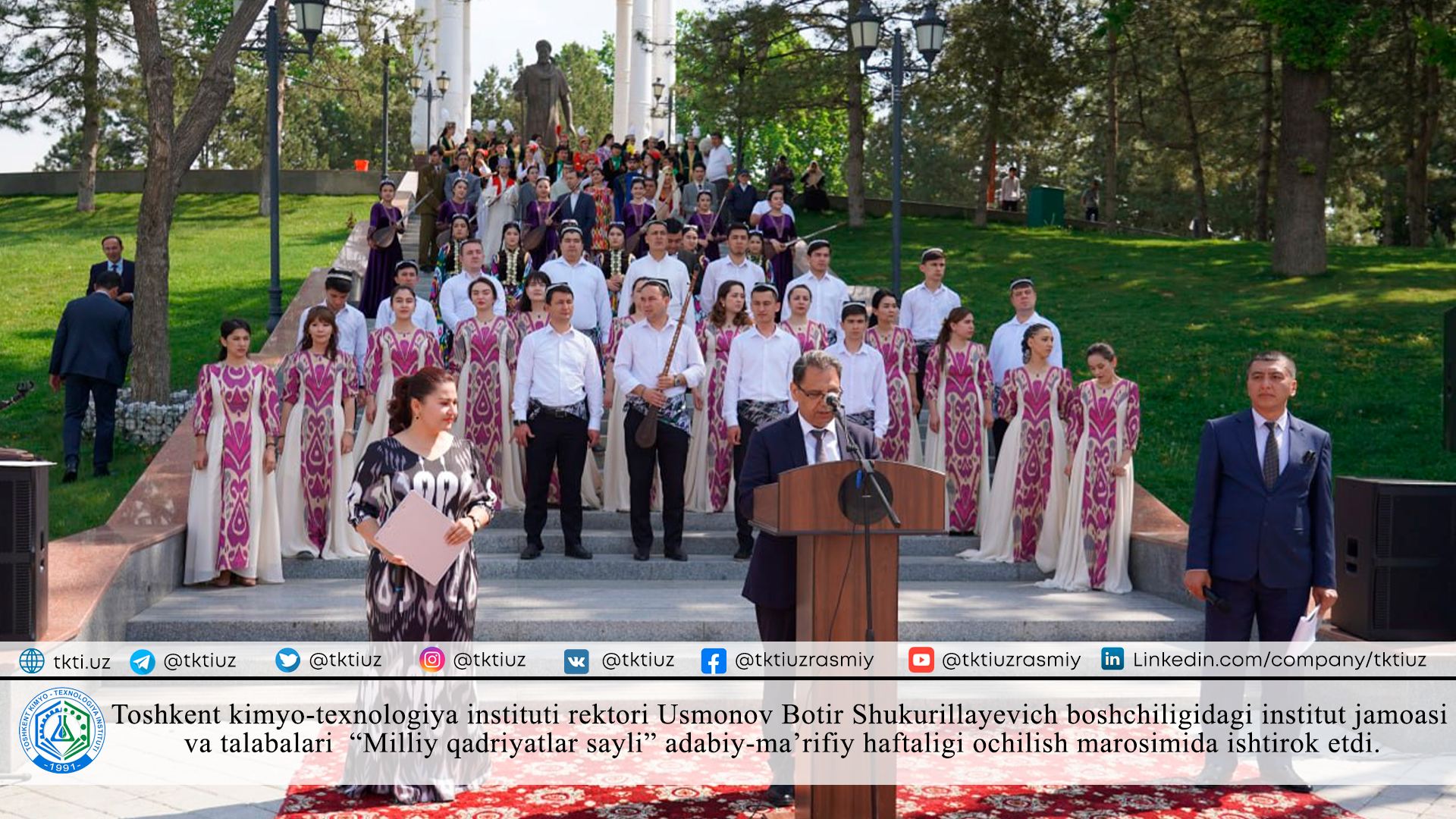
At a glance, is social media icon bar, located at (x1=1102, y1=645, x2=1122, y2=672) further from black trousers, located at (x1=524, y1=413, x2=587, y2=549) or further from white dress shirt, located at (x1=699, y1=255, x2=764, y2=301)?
white dress shirt, located at (x1=699, y1=255, x2=764, y2=301)

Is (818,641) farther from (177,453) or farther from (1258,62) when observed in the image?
(1258,62)

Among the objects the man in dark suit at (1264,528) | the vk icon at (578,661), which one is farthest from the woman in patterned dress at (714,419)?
the man in dark suit at (1264,528)

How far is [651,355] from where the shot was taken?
1134cm

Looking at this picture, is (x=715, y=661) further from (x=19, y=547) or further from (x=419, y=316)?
(x=419, y=316)

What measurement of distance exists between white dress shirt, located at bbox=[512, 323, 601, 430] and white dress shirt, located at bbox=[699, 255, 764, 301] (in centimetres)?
405

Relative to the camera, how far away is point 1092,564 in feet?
36.0

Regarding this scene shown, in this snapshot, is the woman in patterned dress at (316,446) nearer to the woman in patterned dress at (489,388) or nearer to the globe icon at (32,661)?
the woman in patterned dress at (489,388)

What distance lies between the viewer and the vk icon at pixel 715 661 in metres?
8.84

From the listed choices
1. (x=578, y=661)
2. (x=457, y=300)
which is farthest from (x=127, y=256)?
(x=578, y=661)

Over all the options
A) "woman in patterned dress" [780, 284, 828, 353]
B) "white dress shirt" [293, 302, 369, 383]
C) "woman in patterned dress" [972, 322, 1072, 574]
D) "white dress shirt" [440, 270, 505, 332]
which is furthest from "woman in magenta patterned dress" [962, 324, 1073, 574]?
"white dress shirt" [293, 302, 369, 383]

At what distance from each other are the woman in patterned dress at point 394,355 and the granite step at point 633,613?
154 cm

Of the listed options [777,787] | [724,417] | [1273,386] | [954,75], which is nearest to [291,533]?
[724,417]

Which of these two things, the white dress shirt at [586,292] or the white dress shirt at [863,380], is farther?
the white dress shirt at [586,292]

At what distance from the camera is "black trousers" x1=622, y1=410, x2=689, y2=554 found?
1104cm
